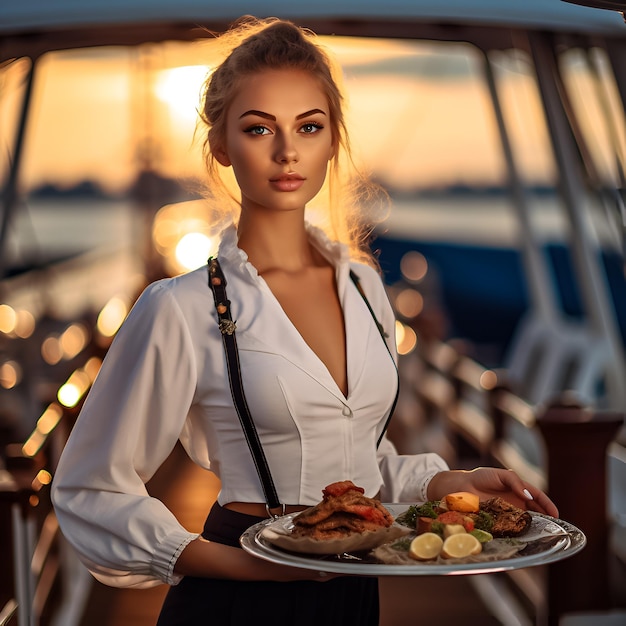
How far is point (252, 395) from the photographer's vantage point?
1.69 m

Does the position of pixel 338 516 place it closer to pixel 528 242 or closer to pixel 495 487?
pixel 495 487

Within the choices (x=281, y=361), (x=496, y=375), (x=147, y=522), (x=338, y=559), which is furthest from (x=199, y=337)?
→ (x=496, y=375)

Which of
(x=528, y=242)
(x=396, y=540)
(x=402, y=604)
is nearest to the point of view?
(x=396, y=540)

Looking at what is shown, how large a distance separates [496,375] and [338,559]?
137 inches

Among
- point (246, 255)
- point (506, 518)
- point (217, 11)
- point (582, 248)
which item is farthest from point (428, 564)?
point (582, 248)

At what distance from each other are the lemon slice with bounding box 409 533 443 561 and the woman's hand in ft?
0.95

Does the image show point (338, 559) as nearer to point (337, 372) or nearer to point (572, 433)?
point (337, 372)

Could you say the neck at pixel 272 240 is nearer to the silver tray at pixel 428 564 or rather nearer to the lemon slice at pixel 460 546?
the silver tray at pixel 428 564

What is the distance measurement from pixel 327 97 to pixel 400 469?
0.64 m

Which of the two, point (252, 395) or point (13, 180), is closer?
point (252, 395)

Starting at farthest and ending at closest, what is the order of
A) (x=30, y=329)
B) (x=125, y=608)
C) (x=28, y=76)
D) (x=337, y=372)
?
(x=30, y=329) < (x=125, y=608) < (x=28, y=76) < (x=337, y=372)

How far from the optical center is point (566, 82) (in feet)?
13.8

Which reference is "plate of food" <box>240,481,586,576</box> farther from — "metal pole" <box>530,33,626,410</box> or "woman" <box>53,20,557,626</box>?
"metal pole" <box>530,33,626,410</box>

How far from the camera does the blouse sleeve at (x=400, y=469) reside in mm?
1937
